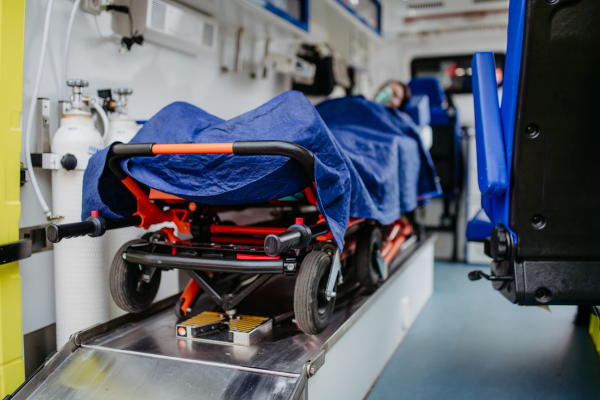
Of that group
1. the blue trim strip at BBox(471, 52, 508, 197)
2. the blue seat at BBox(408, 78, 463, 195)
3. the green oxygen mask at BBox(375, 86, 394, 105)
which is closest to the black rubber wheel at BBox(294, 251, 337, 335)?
the blue trim strip at BBox(471, 52, 508, 197)

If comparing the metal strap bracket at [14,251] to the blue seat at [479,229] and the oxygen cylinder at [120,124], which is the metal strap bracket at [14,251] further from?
the blue seat at [479,229]

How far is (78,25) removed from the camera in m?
2.25

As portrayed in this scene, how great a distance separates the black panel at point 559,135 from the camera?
1417 mm

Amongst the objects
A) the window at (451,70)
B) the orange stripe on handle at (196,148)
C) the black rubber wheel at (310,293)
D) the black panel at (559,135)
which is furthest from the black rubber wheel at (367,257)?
the window at (451,70)

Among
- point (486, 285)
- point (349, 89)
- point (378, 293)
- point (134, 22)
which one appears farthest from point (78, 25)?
point (486, 285)

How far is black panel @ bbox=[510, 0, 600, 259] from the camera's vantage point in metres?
1.42

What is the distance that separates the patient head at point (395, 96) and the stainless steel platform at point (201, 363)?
2158 millimetres

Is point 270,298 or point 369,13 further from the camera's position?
point 369,13

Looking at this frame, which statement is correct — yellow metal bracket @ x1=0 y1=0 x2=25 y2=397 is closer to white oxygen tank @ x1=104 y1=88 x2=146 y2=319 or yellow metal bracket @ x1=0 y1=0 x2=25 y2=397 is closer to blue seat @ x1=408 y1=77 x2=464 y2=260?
white oxygen tank @ x1=104 y1=88 x2=146 y2=319

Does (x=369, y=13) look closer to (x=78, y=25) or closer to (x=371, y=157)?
(x=371, y=157)

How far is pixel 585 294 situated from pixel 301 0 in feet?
10.1

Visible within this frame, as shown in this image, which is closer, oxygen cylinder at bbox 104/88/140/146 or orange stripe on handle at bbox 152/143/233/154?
orange stripe on handle at bbox 152/143/233/154

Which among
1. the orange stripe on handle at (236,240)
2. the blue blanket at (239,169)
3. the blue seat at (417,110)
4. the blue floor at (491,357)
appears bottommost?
the blue floor at (491,357)

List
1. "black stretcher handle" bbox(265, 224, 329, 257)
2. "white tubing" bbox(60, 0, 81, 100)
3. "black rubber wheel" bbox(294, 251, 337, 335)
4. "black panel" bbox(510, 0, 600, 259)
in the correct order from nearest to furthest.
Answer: "black stretcher handle" bbox(265, 224, 329, 257) → "black panel" bbox(510, 0, 600, 259) → "black rubber wheel" bbox(294, 251, 337, 335) → "white tubing" bbox(60, 0, 81, 100)
